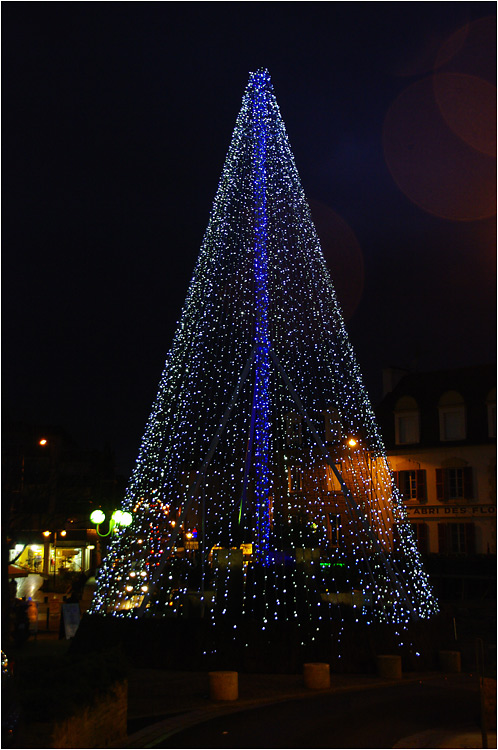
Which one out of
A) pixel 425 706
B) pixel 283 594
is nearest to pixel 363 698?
pixel 425 706

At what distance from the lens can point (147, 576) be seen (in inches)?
653

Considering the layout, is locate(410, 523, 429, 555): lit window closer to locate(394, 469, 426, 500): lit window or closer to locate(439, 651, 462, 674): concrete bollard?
locate(394, 469, 426, 500): lit window

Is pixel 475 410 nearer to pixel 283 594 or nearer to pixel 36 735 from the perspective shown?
pixel 283 594

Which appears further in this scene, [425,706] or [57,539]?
[57,539]

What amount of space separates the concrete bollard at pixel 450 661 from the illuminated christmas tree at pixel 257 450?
1102 millimetres

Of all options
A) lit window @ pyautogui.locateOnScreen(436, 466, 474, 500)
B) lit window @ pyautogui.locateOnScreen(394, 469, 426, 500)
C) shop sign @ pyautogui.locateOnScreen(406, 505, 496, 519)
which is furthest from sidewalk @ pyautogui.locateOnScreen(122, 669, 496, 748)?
lit window @ pyautogui.locateOnScreen(394, 469, 426, 500)

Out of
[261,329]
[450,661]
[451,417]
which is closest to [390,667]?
[450,661]

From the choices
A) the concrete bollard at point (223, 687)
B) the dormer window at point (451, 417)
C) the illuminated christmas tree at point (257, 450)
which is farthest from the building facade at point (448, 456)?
the concrete bollard at point (223, 687)

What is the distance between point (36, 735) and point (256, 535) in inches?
322

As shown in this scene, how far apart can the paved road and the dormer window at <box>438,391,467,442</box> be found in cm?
2330

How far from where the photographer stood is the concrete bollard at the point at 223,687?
12344mm

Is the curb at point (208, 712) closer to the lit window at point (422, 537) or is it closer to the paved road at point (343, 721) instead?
the paved road at point (343, 721)

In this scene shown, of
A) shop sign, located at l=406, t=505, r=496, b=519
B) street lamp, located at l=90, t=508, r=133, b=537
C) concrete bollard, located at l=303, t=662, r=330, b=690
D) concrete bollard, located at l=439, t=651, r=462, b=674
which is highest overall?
street lamp, located at l=90, t=508, r=133, b=537

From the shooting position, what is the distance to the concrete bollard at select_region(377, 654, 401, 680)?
1437 centimetres
